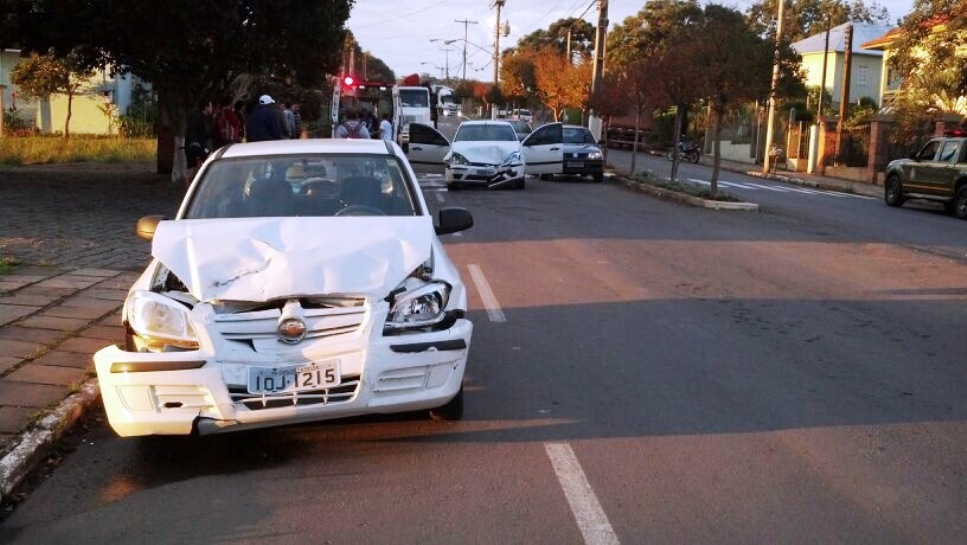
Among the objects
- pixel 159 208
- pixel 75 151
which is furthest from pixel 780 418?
pixel 75 151

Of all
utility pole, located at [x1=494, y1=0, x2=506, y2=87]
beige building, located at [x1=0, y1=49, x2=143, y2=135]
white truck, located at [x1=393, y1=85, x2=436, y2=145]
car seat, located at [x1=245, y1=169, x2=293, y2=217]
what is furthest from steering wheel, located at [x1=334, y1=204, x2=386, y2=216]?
utility pole, located at [x1=494, y1=0, x2=506, y2=87]

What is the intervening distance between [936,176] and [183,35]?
55.9 feet

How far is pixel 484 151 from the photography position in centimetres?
2341

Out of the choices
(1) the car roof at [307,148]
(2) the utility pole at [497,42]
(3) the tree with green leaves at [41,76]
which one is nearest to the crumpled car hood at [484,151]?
(1) the car roof at [307,148]

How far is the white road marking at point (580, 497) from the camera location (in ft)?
14.8

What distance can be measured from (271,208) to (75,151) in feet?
79.3

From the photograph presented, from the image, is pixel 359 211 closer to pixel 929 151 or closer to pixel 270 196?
pixel 270 196

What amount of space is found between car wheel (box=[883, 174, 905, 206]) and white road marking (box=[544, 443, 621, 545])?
21860 millimetres

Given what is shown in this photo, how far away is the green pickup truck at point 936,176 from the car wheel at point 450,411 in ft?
64.9

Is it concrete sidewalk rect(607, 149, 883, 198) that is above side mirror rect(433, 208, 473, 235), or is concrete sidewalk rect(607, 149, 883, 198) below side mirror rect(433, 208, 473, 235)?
above

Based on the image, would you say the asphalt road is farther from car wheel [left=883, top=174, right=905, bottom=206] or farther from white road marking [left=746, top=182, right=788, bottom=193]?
white road marking [left=746, top=182, right=788, bottom=193]

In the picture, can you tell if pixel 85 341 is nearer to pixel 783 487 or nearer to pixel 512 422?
pixel 512 422

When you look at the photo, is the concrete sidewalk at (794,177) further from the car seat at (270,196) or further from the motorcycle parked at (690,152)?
the car seat at (270,196)

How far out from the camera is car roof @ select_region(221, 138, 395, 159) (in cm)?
719
